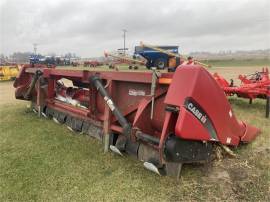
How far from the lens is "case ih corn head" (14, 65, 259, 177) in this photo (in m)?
3.03

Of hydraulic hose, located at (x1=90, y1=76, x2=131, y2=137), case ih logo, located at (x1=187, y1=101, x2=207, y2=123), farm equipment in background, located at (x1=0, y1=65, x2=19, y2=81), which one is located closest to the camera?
case ih logo, located at (x1=187, y1=101, x2=207, y2=123)

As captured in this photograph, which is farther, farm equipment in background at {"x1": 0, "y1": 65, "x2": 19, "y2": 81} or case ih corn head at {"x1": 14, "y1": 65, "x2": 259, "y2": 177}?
farm equipment in background at {"x1": 0, "y1": 65, "x2": 19, "y2": 81}

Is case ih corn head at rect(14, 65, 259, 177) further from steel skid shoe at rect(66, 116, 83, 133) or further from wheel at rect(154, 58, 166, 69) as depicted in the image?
wheel at rect(154, 58, 166, 69)

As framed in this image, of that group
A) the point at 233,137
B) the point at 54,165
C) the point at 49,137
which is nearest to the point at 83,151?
the point at 54,165

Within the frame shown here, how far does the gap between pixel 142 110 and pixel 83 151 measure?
3.89ft

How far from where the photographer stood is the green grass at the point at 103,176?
123 inches

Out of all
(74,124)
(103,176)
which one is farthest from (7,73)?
(103,176)

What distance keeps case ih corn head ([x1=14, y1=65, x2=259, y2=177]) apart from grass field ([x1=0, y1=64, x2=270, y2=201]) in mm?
186

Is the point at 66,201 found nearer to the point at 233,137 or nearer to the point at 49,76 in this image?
the point at 233,137

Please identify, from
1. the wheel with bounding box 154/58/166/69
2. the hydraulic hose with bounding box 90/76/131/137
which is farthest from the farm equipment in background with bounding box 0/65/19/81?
the hydraulic hose with bounding box 90/76/131/137

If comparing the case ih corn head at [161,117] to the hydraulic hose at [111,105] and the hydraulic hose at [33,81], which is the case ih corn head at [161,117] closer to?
the hydraulic hose at [111,105]

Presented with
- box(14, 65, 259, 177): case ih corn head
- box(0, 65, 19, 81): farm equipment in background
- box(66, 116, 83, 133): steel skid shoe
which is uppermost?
box(14, 65, 259, 177): case ih corn head

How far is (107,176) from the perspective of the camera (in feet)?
11.7

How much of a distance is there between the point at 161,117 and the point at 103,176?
3.01 feet
